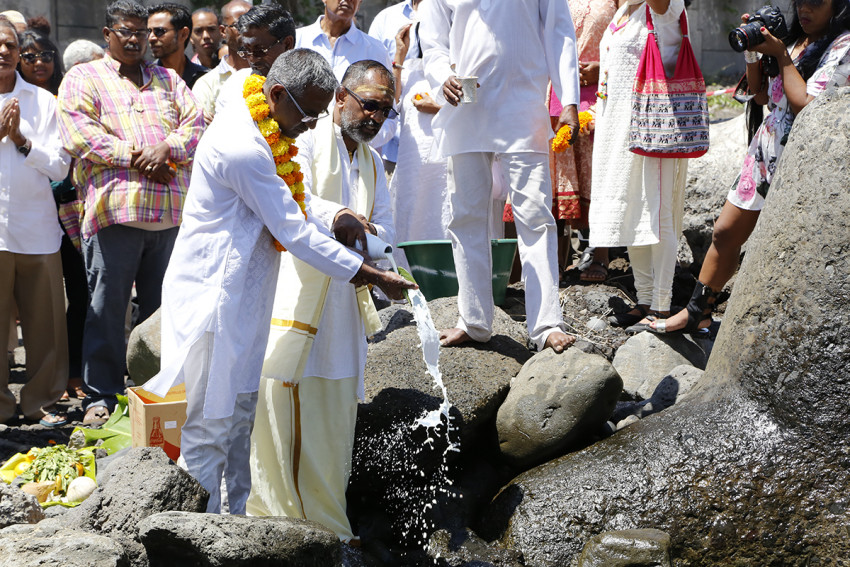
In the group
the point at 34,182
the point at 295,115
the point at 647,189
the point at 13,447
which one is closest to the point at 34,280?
the point at 34,182

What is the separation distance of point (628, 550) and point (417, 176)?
13.6 feet

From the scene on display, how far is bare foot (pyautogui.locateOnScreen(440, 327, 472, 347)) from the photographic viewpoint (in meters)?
5.97

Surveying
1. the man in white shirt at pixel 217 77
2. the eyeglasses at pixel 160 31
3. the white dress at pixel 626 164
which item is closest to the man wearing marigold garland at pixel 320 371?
the white dress at pixel 626 164

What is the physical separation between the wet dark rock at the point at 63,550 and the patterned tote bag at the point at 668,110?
427cm

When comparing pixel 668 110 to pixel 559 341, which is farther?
pixel 668 110

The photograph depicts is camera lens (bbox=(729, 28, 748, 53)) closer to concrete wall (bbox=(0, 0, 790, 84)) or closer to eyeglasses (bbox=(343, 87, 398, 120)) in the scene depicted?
eyeglasses (bbox=(343, 87, 398, 120))

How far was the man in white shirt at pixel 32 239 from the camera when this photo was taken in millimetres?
6863

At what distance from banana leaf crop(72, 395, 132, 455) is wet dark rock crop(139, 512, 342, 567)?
2.45 m

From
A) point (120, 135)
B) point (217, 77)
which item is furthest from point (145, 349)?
point (217, 77)

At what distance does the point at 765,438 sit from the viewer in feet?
15.6

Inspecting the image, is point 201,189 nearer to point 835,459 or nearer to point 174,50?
point 835,459

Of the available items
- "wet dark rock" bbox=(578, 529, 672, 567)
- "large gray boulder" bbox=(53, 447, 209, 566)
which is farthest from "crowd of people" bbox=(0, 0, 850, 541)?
"wet dark rock" bbox=(578, 529, 672, 567)

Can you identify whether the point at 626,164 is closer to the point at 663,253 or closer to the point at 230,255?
the point at 663,253

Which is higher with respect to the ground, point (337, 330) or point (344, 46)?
point (344, 46)
